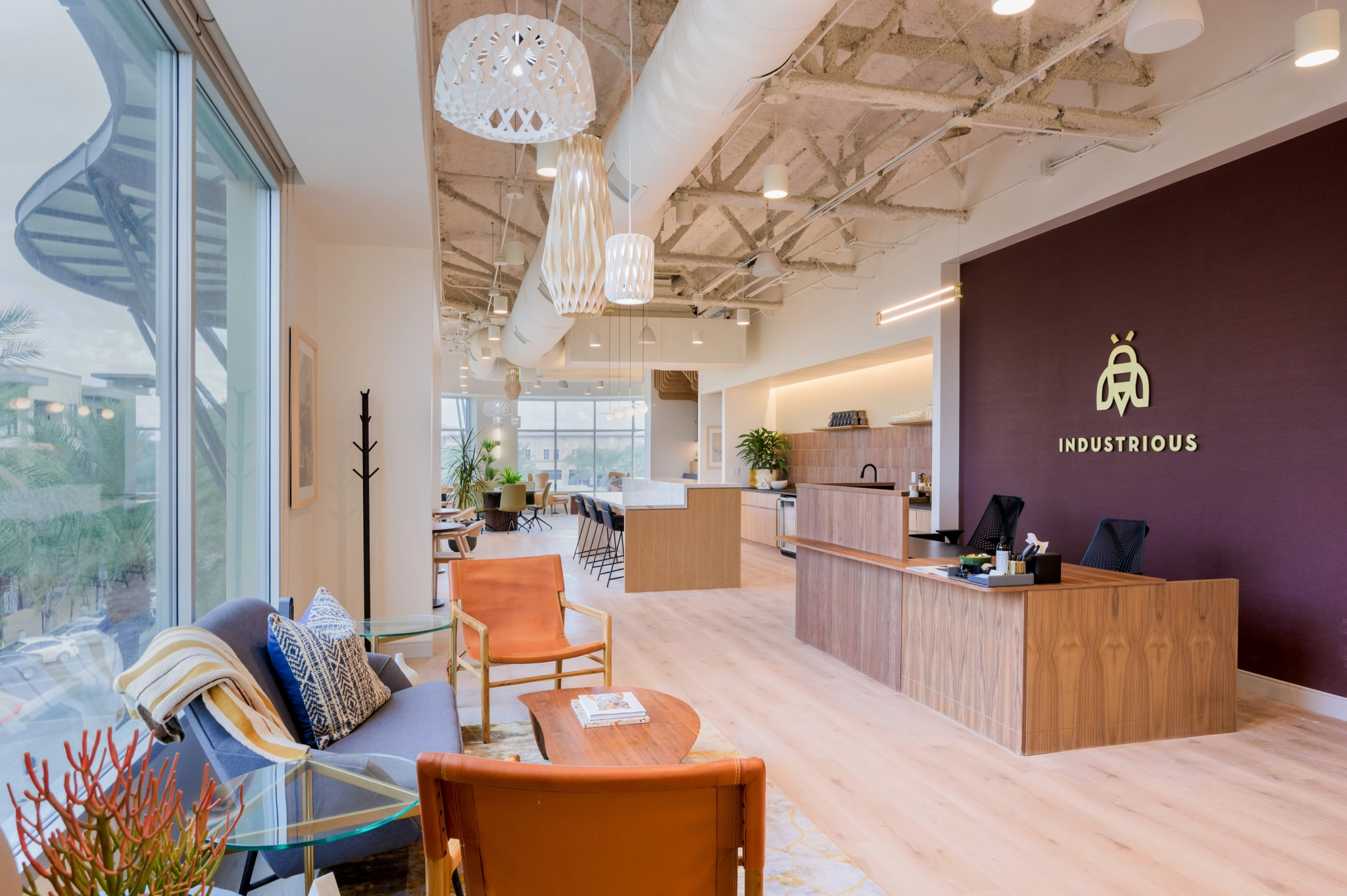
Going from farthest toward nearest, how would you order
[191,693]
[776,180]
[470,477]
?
[470,477], [776,180], [191,693]

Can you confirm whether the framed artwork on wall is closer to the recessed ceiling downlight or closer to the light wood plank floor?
the light wood plank floor

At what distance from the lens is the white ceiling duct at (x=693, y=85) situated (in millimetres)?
2855

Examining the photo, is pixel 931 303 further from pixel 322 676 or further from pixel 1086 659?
pixel 322 676

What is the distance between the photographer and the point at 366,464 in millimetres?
5152

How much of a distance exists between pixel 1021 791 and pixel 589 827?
251 centimetres

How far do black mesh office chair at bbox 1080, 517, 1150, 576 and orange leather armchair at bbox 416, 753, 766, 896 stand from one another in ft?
12.8

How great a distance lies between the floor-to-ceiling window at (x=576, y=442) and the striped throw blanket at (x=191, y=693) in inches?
694

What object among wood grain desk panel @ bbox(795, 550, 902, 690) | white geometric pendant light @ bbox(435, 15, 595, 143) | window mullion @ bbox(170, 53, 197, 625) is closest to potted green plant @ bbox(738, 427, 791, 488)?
wood grain desk panel @ bbox(795, 550, 902, 690)

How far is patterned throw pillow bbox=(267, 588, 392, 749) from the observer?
101 inches

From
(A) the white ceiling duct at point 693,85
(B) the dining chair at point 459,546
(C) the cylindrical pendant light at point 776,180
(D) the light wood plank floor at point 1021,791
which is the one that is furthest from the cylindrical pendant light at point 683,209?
(D) the light wood plank floor at point 1021,791

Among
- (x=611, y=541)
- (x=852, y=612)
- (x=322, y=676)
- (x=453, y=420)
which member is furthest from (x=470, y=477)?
(x=322, y=676)

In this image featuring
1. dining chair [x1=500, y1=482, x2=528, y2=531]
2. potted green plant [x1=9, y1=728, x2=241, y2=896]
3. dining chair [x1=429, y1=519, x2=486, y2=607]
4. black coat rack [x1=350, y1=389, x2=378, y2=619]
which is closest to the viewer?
potted green plant [x1=9, y1=728, x2=241, y2=896]

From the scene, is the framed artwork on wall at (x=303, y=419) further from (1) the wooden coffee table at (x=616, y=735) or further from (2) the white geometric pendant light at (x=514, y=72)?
(2) the white geometric pendant light at (x=514, y=72)

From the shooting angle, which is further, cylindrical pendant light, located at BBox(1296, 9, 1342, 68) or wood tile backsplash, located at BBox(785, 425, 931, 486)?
wood tile backsplash, located at BBox(785, 425, 931, 486)
